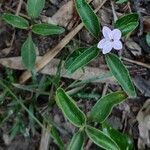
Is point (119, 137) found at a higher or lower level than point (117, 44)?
lower

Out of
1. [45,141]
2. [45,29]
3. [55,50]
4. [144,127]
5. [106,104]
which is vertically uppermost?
[45,29]

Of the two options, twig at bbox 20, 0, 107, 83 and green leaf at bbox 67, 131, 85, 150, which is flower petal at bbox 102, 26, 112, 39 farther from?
green leaf at bbox 67, 131, 85, 150

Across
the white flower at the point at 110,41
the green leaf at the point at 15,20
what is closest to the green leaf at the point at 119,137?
the white flower at the point at 110,41

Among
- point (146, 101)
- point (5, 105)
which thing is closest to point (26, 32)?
point (5, 105)

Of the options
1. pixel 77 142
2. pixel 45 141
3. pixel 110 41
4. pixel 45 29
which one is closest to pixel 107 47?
pixel 110 41

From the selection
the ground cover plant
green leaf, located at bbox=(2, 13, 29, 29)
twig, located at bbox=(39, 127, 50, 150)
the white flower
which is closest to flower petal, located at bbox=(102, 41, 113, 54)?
the white flower

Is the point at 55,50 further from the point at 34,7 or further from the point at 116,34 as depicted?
the point at 116,34

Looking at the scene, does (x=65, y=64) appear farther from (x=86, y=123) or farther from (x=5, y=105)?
(x=5, y=105)
